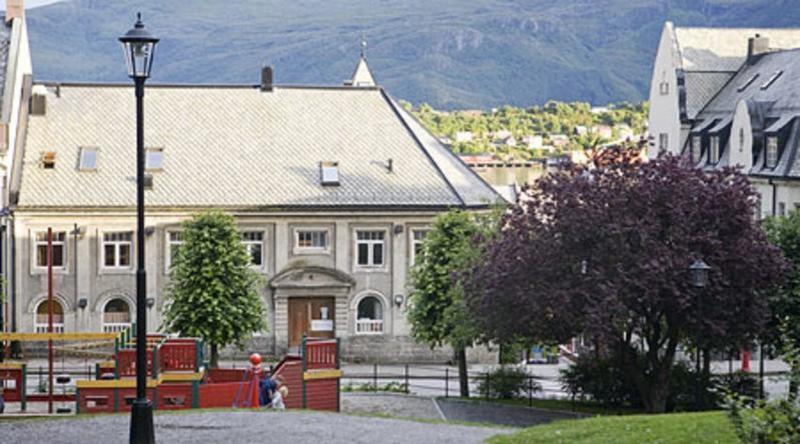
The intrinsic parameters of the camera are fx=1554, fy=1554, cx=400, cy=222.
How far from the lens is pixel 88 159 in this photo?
61844 millimetres

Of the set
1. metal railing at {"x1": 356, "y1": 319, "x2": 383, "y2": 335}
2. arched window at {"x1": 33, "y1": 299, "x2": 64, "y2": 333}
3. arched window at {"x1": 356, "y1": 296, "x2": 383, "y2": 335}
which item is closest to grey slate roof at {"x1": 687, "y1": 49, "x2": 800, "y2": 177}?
arched window at {"x1": 356, "y1": 296, "x2": 383, "y2": 335}

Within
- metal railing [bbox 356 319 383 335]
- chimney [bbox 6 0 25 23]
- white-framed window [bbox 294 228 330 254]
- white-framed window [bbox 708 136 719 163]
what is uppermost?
chimney [bbox 6 0 25 23]

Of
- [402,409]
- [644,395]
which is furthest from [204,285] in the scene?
[644,395]

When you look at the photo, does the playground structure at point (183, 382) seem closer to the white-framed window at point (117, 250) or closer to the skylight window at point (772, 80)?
the white-framed window at point (117, 250)

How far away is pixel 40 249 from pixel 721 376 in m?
29.2

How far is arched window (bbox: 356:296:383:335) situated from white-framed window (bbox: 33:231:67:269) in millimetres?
11724

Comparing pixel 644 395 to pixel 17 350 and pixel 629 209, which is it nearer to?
pixel 629 209

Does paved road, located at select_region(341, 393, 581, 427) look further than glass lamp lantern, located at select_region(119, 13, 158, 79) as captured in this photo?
Yes

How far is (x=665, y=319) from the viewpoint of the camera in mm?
39562

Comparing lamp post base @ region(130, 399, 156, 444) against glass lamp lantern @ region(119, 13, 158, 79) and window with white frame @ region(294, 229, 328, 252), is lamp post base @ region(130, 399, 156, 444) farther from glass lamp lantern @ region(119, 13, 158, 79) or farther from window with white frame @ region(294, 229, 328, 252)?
window with white frame @ region(294, 229, 328, 252)

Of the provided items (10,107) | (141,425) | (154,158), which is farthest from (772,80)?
(141,425)

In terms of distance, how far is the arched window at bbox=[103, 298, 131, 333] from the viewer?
60.4 meters

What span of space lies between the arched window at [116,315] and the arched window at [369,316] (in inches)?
358

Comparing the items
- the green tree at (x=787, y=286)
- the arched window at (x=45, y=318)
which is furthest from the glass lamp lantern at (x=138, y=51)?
the arched window at (x=45, y=318)
